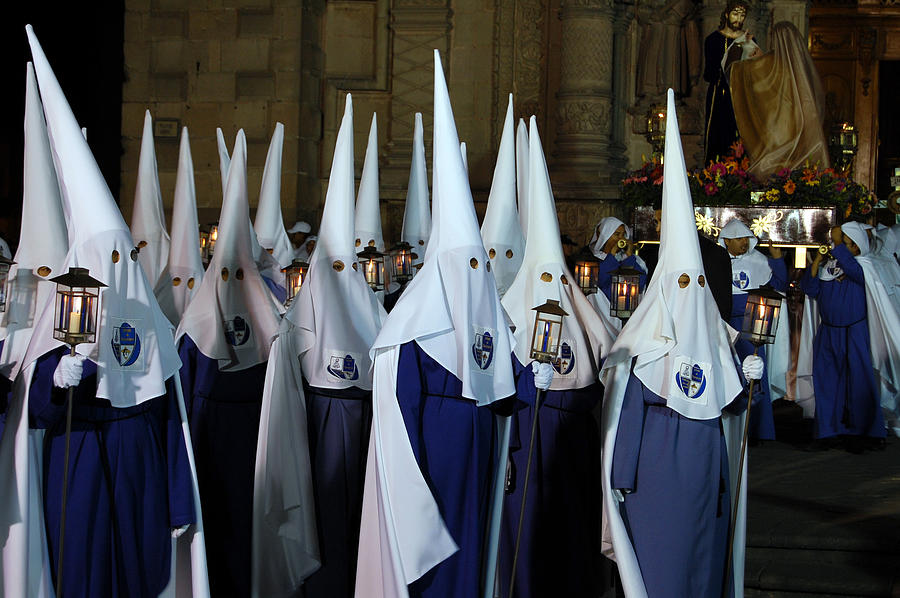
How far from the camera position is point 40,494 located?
5.17 m

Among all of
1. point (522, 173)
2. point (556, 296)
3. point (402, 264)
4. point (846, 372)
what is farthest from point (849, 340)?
point (556, 296)

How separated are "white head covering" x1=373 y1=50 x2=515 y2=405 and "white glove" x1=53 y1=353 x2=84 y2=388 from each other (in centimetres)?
128

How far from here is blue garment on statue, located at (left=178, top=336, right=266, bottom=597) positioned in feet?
22.2

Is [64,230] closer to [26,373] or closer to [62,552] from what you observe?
[26,373]

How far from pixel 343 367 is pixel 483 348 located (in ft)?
3.77

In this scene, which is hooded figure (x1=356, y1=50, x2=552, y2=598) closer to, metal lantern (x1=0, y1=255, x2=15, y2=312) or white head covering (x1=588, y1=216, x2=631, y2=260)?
metal lantern (x1=0, y1=255, x2=15, y2=312)

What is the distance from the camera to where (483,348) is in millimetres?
5602

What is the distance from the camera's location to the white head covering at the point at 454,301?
17.8 feet

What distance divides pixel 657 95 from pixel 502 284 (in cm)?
669

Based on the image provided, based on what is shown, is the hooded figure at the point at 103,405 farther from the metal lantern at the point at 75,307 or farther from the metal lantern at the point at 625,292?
the metal lantern at the point at 625,292

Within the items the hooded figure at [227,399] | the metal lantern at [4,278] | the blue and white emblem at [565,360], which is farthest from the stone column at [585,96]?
the metal lantern at [4,278]

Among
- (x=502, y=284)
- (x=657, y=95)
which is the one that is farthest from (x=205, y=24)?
(x=502, y=284)

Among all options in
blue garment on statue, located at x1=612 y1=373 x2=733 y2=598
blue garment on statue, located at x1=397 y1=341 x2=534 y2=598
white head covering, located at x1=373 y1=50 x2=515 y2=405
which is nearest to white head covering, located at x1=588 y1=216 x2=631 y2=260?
blue garment on statue, located at x1=612 y1=373 x2=733 y2=598

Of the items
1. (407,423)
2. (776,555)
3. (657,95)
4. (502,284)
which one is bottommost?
(776,555)
